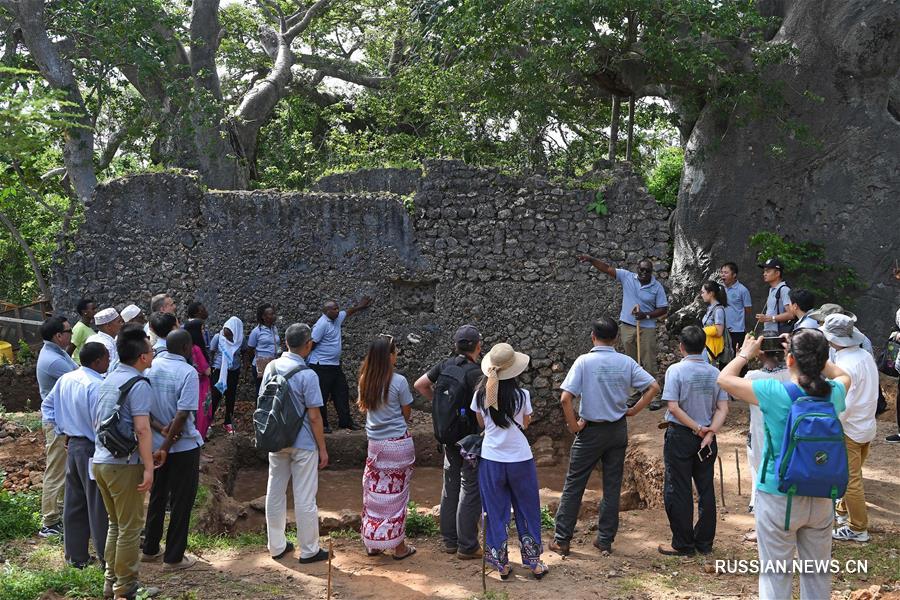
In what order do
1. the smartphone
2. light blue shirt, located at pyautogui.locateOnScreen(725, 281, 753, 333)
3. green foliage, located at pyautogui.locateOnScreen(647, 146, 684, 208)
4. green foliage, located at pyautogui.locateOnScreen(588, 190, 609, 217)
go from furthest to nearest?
green foliage, located at pyautogui.locateOnScreen(647, 146, 684, 208) < green foliage, located at pyautogui.locateOnScreen(588, 190, 609, 217) < light blue shirt, located at pyautogui.locateOnScreen(725, 281, 753, 333) < the smartphone

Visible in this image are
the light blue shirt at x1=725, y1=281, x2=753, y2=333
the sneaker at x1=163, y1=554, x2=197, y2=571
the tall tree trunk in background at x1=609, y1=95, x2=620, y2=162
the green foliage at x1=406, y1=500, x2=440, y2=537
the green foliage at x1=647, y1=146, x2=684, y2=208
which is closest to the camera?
the sneaker at x1=163, y1=554, x2=197, y2=571

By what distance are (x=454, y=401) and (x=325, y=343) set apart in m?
4.08

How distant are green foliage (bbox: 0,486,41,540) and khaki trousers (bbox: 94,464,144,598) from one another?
1.82m

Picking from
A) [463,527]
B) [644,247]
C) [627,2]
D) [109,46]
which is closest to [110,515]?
[463,527]

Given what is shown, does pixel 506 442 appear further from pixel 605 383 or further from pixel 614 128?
pixel 614 128

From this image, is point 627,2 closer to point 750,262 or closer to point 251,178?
point 750,262

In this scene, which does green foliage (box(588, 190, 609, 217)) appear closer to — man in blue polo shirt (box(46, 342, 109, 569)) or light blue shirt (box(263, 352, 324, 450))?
light blue shirt (box(263, 352, 324, 450))

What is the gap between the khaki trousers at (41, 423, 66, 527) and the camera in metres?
5.91

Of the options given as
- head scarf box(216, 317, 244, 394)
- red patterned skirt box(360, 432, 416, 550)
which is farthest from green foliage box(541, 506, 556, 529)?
head scarf box(216, 317, 244, 394)

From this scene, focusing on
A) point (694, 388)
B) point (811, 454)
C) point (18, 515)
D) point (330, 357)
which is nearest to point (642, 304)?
point (330, 357)

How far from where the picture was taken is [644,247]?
31.8 ft

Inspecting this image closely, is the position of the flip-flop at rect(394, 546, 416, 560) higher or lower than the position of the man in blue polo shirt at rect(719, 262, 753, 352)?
lower

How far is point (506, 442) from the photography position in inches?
198

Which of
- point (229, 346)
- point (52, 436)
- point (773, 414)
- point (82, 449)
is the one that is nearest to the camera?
point (773, 414)
